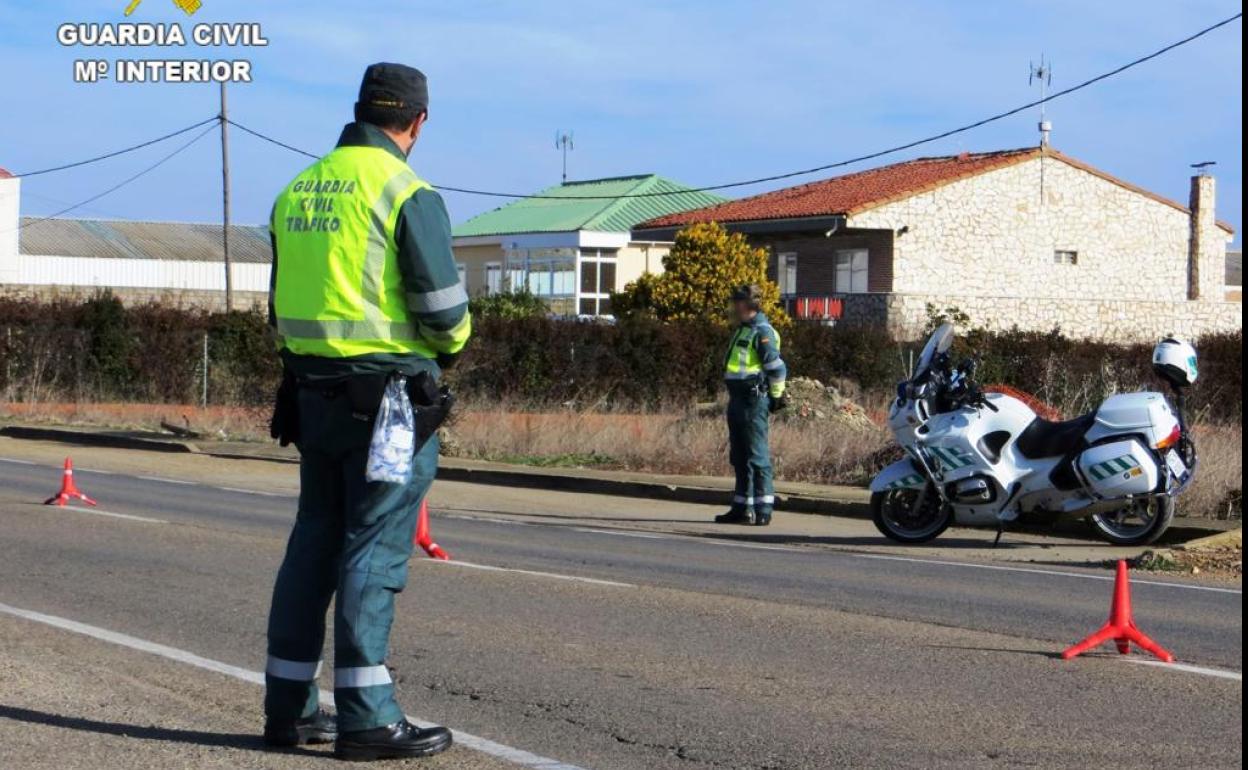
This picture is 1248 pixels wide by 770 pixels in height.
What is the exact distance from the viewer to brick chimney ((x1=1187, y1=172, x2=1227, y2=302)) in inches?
2183

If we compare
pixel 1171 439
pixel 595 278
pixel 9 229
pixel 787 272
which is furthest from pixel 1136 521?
pixel 9 229

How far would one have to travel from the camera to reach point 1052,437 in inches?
531

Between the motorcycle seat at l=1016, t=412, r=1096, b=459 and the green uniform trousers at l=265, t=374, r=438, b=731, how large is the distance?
8.59m

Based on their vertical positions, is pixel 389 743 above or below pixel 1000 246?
below

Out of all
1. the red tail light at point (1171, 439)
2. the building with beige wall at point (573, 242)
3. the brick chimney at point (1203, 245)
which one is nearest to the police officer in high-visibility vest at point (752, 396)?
the red tail light at point (1171, 439)

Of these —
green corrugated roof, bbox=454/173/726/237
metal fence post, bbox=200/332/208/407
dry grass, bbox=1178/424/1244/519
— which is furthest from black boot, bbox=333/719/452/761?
green corrugated roof, bbox=454/173/726/237

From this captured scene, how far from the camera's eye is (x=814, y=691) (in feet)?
24.0

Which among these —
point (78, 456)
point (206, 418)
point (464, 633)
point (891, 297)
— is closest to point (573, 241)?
point (891, 297)

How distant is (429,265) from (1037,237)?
49.8 m

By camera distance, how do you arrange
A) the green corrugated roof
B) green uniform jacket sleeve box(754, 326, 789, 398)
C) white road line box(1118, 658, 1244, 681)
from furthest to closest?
the green corrugated roof → green uniform jacket sleeve box(754, 326, 789, 398) → white road line box(1118, 658, 1244, 681)

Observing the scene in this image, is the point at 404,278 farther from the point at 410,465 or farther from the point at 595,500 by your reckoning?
the point at 595,500

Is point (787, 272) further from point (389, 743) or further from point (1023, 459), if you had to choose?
point (389, 743)

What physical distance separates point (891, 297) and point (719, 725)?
42.4 metres

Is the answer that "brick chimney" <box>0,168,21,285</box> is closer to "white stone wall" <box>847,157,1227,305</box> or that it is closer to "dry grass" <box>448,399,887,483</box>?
"white stone wall" <box>847,157,1227,305</box>
